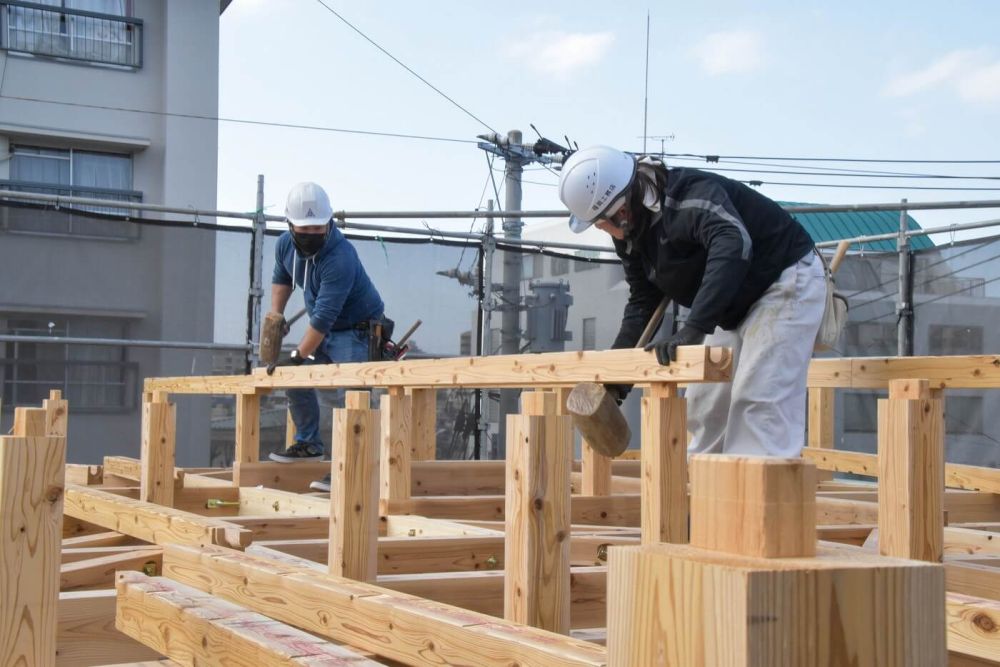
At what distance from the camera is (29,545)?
2625 millimetres

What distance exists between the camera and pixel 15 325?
9.26 m

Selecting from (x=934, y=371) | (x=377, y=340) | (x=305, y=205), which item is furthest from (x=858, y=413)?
(x=934, y=371)

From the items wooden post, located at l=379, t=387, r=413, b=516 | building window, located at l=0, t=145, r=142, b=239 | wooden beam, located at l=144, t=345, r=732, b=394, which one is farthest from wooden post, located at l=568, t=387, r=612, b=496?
building window, located at l=0, t=145, r=142, b=239

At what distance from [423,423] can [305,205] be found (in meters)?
1.64

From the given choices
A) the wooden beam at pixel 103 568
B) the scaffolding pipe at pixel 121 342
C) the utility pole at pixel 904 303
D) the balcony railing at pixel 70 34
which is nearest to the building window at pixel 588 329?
the utility pole at pixel 904 303

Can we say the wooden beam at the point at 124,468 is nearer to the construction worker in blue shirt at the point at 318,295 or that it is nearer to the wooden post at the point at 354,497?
the construction worker in blue shirt at the point at 318,295

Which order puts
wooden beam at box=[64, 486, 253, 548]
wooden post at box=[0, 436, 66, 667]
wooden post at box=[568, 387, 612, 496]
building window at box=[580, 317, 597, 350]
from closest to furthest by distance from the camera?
wooden post at box=[0, 436, 66, 667] → wooden beam at box=[64, 486, 253, 548] → wooden post at box=[568, 387, 612, 496] → building window at box=[580, 317, 597, 350]

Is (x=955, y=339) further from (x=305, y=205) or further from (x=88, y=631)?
(x=88, y=631)

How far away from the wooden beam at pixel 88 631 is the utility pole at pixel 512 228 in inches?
129

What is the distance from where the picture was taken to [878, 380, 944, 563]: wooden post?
3160mm

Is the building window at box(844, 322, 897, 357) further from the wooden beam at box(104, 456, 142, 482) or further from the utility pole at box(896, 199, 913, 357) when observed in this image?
the wooden beam at box(104, 456, 142, 482)

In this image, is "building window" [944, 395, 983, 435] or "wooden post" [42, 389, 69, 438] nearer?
"wooden post" [42, 389, 69, 438]

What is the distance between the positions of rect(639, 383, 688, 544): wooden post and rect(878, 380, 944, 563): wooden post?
1.84ft

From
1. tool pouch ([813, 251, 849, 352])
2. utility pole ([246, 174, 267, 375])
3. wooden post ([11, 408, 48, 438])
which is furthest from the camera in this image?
utility pole ([246, 174, 267, 375])
